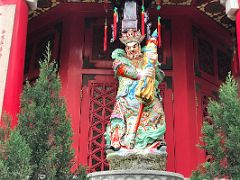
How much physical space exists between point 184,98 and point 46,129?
434cm

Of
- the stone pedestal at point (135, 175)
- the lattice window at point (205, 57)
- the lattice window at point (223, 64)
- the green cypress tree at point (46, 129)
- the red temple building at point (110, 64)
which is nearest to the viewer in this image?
the green cypress tree at point (46, 129)

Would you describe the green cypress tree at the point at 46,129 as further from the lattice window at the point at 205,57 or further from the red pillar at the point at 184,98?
the lattice window at the point at 205,57

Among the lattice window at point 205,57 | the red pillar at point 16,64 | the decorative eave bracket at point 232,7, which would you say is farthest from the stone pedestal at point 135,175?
the lattice window at point 205,57

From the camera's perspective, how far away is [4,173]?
355cm

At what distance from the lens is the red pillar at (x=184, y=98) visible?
24.5 feet

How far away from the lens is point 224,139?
4.34 m

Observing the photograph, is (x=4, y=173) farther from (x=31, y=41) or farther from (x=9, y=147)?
(x=31, y=41)

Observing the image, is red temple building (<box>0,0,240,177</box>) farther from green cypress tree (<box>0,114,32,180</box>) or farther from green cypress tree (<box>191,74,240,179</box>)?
green cypress tree (<box>0,114,32,180</box>)

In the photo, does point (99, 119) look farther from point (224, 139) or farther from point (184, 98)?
point (224, 139)

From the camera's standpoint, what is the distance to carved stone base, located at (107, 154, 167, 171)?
19.5ft

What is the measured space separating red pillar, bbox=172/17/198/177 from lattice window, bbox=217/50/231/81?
109 cm

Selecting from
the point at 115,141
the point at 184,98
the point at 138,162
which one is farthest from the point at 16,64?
the point at 184,98

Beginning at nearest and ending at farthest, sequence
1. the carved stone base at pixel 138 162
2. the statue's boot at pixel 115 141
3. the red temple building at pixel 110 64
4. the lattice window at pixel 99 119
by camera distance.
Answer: the carved stone base at pixel 138 162 → the statue's boot at pixel 115 141 → the lattice window at pixel 99 119 → the red temple building at pixel 110 64

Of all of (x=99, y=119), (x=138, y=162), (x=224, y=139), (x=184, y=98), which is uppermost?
(x=184, y=98)
